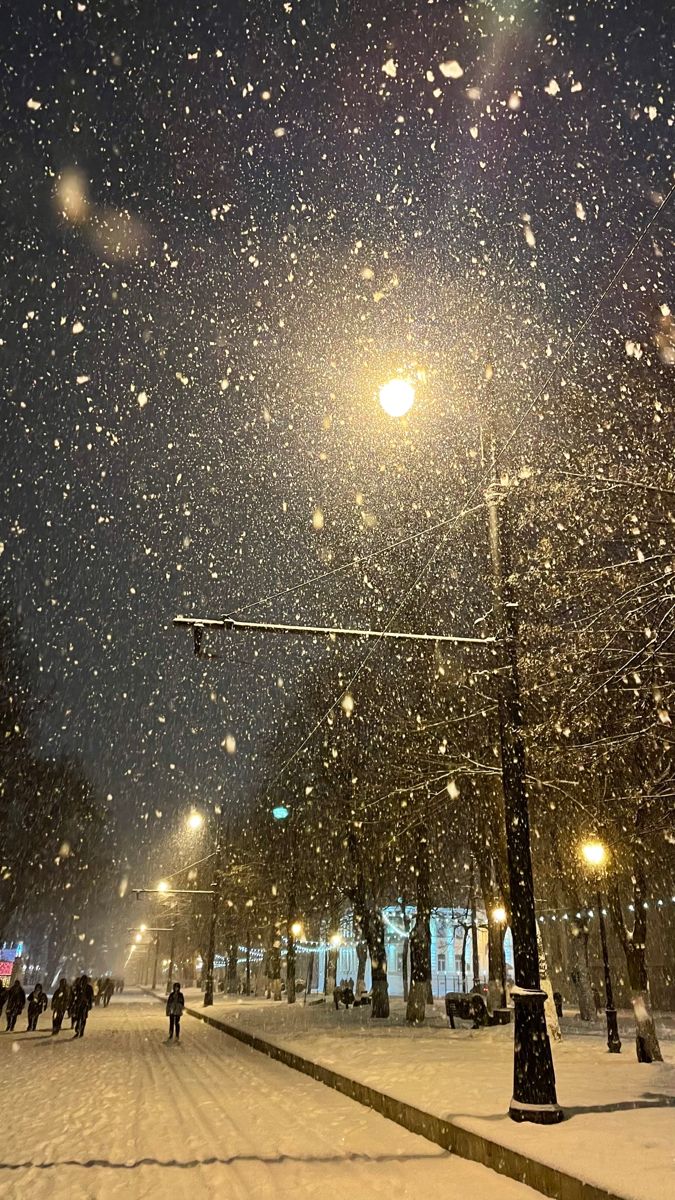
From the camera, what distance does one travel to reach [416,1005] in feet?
81.1

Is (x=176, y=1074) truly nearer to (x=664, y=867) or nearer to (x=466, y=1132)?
(x=466, y=1132)

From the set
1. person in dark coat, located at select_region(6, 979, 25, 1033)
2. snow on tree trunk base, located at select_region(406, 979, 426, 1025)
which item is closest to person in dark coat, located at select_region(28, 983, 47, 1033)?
person in dark coat, located at select_region(6, 979, 25, 1033)

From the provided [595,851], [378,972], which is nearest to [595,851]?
[595,851]

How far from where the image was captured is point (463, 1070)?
12.7 metres

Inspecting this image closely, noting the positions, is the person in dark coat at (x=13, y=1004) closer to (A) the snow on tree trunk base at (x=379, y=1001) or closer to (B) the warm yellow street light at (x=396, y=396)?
(A) the snow on tree trunk base at (x=379, y=1001)

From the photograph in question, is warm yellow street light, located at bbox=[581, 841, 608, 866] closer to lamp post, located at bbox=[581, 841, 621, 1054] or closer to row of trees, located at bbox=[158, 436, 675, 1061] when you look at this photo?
lamp post, located at bbox=[581, 841, 621, 1054]

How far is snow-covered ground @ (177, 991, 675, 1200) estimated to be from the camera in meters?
6.41

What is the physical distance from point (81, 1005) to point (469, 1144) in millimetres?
20791

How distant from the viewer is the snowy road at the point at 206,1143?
6590 mm

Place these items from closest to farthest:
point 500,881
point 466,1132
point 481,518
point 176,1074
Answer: point 466,1132 < point 176,1074 < point 481,518 < point 500,881

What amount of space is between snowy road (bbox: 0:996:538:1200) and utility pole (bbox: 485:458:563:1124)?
3.82 ft

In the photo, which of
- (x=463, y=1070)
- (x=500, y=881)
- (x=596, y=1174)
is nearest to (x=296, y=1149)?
(x=596, y=1174)

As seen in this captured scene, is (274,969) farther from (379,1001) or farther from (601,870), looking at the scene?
(601,870)

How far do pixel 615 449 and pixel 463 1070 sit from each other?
1008 centimetres
